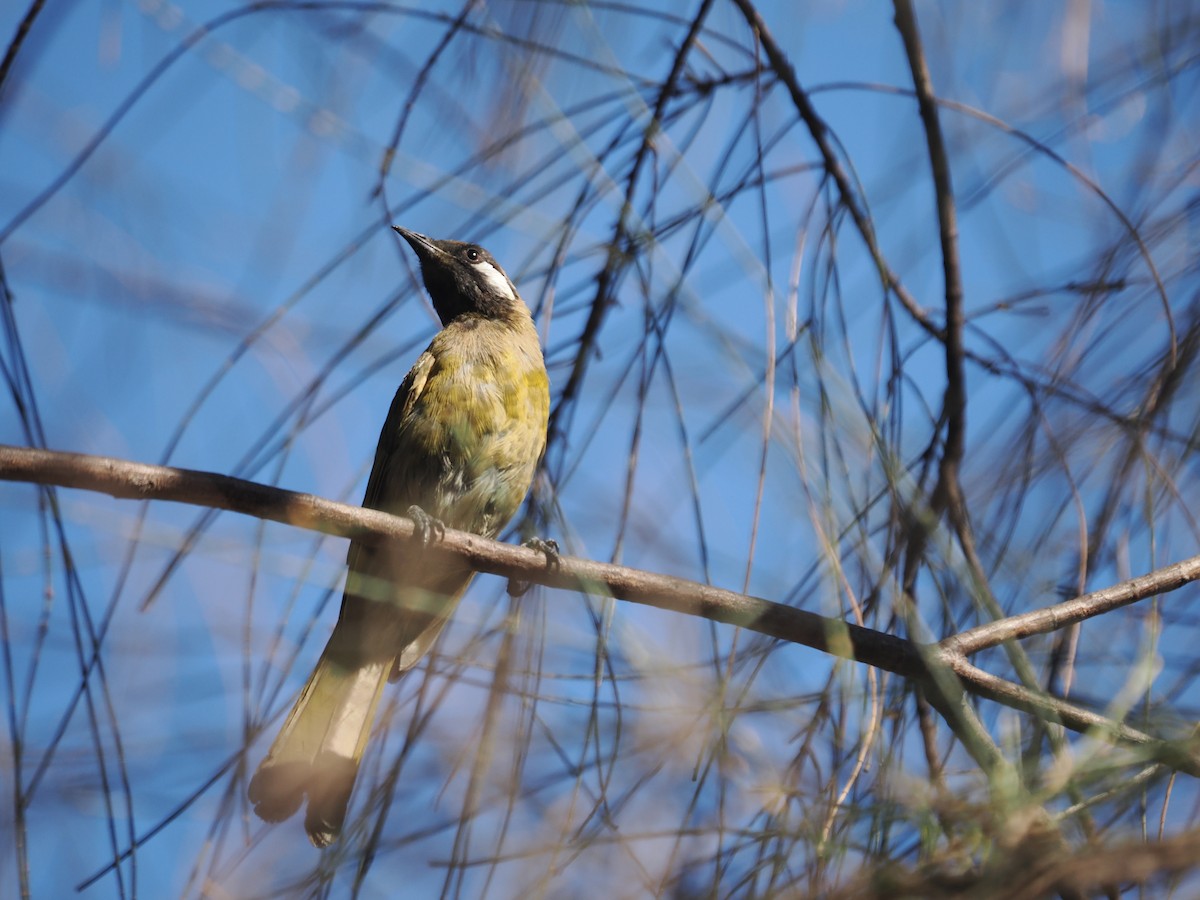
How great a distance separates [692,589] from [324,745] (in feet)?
5.07

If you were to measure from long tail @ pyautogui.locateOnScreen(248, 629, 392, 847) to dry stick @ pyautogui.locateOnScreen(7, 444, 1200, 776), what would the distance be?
0.78 metres

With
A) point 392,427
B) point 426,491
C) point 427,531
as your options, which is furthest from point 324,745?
point 392,427

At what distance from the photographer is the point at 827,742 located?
7.08ft

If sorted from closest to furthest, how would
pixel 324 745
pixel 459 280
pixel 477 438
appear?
pixel 324 745, pixel 477 438, pixel 459 280

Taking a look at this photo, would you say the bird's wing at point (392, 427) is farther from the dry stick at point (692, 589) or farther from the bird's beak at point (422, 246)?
the dry stick at point (692, 589)

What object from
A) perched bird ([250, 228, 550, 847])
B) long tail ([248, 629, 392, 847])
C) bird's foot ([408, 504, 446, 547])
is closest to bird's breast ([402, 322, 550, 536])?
perched bird ([250, 228, 550, 847])

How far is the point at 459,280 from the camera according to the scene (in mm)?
4867

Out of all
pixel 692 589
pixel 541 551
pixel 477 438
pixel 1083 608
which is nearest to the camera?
pixel 1083 608

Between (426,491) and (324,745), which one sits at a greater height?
(426,491)

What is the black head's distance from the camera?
4.80m

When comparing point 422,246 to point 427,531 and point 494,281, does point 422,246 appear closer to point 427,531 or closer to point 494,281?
point 494,281

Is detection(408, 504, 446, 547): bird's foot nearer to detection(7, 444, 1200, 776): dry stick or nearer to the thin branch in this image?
detection(7, 444, 1200, 776): dry stick

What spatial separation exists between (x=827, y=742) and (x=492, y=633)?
0.77 meters

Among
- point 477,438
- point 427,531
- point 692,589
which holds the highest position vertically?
point 477,438
